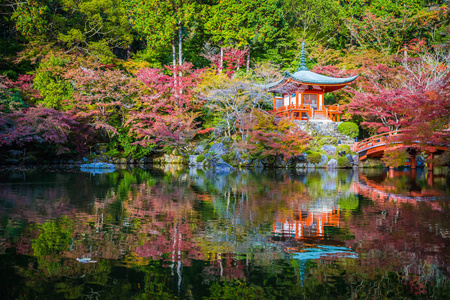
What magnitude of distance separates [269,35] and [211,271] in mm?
28669

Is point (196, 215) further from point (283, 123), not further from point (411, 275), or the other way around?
point (283, 123)

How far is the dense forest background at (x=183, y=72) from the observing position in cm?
2148

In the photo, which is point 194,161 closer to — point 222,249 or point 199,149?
point 199,149

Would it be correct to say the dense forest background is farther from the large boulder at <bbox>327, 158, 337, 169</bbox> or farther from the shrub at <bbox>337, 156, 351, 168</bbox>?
the shrub at <bbox>337, 156, 351, 168</bbox>

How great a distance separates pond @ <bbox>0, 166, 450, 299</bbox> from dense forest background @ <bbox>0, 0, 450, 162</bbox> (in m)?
13.4

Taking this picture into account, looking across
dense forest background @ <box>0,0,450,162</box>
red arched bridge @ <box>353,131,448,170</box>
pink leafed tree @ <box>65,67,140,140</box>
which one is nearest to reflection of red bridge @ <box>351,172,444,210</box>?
dense forest background @ <box>0,0,450,162</box>

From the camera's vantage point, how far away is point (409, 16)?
29781 millimetres

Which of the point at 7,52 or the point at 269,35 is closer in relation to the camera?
the point at 7,52

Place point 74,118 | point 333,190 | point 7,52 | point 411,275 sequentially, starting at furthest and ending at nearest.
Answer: point 7,52 → point 74,118 → point 333,190 → point 411,275

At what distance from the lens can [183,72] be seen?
26031 millimetres

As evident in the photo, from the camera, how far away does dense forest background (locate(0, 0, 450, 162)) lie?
2148 centimetres

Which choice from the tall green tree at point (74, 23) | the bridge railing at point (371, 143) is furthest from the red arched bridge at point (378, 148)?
the tall green tree at point (74, 23)

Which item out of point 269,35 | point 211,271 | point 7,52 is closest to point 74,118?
point 7,52

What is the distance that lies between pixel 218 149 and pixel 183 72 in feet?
22.6
